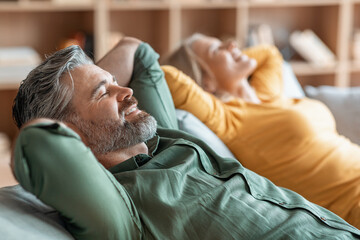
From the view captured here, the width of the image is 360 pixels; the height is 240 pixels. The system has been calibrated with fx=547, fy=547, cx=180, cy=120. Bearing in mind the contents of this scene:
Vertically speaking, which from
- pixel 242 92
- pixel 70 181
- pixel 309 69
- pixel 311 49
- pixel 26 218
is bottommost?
pixel 309 69

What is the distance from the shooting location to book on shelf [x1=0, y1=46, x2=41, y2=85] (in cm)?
331

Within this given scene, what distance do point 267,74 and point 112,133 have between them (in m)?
1.45

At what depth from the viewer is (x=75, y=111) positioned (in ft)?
4.83

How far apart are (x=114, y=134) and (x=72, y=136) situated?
35cm

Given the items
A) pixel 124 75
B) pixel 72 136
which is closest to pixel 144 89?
pixel 124 75

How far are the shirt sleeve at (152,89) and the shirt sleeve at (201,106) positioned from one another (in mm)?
124

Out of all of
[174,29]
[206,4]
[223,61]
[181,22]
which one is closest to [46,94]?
[223,61]

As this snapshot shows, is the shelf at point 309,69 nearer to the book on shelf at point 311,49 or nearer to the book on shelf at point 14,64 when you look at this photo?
the book on shelf at point 311,49

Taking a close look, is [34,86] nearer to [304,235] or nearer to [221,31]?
[304,235]

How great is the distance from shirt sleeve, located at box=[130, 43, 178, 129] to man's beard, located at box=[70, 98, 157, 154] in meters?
0.31

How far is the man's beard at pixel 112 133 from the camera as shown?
1473 mm

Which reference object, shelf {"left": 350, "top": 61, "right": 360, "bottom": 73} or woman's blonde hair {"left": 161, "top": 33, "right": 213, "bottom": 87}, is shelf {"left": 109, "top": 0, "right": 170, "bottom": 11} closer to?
woman's blonde hair {"left": 161, "top": 33, "right": 213, "bottom": 87}

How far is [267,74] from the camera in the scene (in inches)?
109

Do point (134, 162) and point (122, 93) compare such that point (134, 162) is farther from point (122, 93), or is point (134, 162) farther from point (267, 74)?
point (267, 74)
